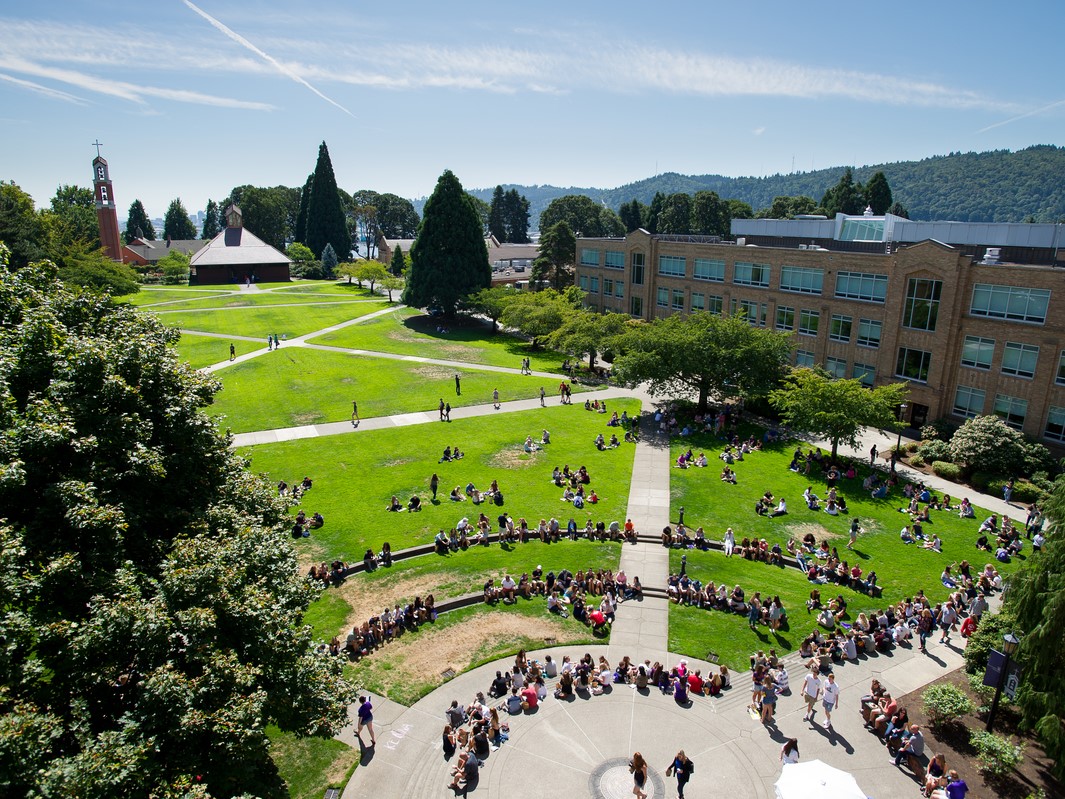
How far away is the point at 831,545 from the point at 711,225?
114 m

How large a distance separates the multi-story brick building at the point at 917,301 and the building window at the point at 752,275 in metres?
0.12

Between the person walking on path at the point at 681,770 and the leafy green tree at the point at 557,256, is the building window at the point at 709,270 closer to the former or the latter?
the leafy green tree at the point at 557,256

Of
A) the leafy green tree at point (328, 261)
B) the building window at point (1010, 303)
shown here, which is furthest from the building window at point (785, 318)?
the leafy green tree at point (328, 261)

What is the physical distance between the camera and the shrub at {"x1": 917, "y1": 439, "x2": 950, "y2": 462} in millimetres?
40575

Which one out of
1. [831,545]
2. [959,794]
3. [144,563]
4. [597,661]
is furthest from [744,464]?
[144,563]

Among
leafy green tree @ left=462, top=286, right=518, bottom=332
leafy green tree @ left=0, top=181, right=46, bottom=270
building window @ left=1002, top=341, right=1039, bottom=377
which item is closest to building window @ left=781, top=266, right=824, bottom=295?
A: building window @ left=1002, top=341, right=1039, bottom=377

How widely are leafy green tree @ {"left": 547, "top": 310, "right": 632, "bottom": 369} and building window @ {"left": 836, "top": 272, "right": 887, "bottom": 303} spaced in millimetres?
18152

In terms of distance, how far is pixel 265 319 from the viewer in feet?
248

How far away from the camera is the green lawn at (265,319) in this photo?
69.9m

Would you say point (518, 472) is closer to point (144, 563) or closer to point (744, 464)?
point (744, 464)

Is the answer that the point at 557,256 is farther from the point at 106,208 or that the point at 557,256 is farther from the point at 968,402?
the point at 106,208

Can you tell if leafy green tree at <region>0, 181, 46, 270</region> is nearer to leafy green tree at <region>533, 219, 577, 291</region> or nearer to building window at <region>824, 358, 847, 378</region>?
leafy green tree at <region>533, 219, 577, 291</region>

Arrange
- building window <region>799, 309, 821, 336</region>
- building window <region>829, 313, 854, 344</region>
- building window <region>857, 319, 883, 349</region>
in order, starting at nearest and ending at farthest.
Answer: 1. building window <region>857, 319, 883, 349</region>
2. building window <region>829, 313, 854, 344</region>
3. building window <region>799, 309, 821, 336</region>

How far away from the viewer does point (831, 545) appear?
101 feet
